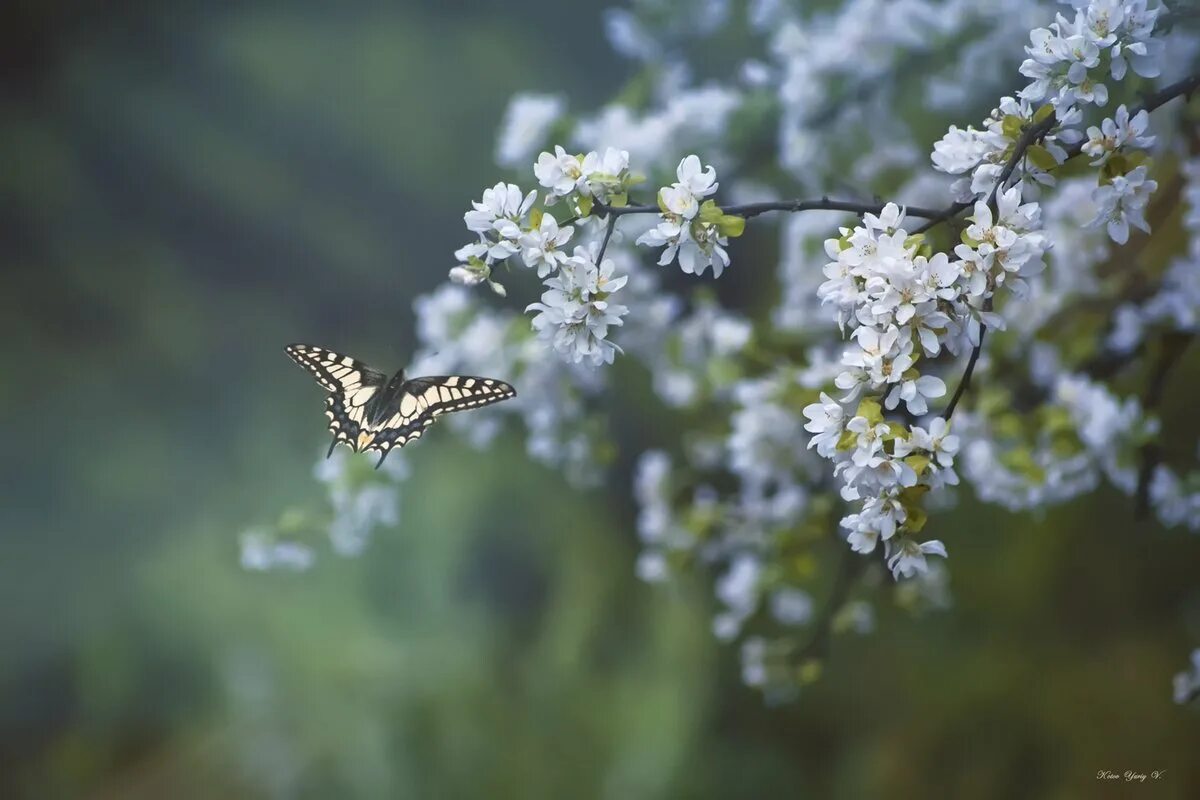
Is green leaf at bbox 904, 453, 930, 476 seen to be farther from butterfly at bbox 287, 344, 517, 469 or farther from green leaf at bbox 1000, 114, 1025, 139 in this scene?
butterfly at bbox 287, 344, 517, 469

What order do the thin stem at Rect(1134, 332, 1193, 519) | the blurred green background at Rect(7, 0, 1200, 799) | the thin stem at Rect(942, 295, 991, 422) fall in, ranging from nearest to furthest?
1. the thin stem at Rect(942, 295, 991, 422)
2. the thin stem at Rect(1134, 332, 1193, 519)
3. the blurred green background at Rect(7, 0, 1200, 799)

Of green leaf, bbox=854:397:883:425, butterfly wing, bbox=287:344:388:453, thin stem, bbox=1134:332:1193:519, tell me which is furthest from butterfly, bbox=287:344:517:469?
thin stem, bbox=1134:332:1193:519

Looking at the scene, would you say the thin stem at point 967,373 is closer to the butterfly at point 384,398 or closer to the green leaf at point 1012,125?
the green leaf at point 1012,125

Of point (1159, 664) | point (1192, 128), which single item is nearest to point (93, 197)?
point (1192, 128)

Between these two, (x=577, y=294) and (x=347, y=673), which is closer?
(x=577, y=294)

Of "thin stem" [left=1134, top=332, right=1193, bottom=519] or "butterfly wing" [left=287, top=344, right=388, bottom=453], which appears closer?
"butterfly wing" [left=287, top=344, right=388, bottom=453]

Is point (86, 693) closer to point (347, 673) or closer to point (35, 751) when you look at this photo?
point (35, 751)

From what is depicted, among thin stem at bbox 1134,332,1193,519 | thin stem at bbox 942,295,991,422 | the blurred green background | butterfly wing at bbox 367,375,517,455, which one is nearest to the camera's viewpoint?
thin stem at bbox 942,295,991,422
